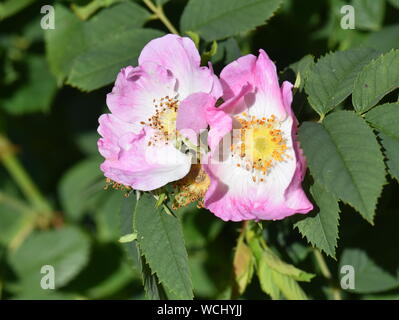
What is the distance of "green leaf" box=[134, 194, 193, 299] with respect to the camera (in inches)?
68.8

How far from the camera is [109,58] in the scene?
6.86 ft

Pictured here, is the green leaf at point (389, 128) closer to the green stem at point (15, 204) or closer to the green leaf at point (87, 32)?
the green leaf at point (87, 32)

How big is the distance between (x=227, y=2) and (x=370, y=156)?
826mm

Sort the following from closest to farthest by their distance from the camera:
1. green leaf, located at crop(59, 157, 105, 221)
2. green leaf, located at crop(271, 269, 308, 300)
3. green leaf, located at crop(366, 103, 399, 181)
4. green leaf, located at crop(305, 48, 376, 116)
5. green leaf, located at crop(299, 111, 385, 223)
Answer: green leaf, located at crop(299, 111, 385, 223), green leaf, located at crop(366, 103, 399, 181), green leaf, located at crop(305, 48, 376, 116), green leaf, located at crop(271, 269, 308, 300), green leaf, located at crop(59, 157, 105, 221)

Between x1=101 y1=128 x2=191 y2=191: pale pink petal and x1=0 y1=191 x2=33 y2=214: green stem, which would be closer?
x1=101 y1=128 x2=191 y2=191: pale pink petal

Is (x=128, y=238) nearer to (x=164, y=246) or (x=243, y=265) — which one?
(x=164, y=246)

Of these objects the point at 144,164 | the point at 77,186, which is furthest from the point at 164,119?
the point at 77,186

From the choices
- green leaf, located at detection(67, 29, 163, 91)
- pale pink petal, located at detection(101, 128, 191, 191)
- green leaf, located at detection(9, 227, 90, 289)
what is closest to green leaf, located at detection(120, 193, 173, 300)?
pale pink petal, located at detection(101, 128, 191, 191)

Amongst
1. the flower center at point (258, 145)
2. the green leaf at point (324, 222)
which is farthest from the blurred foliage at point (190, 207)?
the flower center at point (258, 145)

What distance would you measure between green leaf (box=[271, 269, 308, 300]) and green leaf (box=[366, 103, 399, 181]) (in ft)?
1.78

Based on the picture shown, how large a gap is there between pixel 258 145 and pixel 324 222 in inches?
13.1

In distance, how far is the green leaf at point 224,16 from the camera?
202 centimetres
